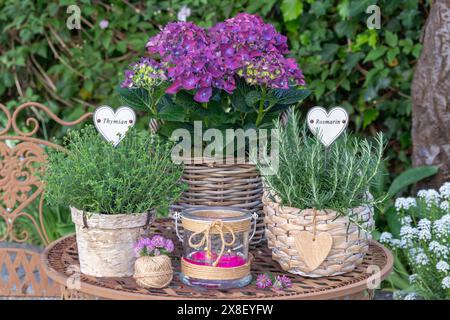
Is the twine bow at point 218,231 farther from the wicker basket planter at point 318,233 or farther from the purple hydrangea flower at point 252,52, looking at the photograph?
the purple hydrangea flower at point 252,52

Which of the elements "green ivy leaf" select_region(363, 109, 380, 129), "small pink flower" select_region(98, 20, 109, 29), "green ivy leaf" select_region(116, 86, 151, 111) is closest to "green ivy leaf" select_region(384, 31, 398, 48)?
"green ivy leaf" select_region(363, 109, 380, 129)

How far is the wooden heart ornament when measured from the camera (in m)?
1.31

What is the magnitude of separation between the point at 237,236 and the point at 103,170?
1.01 ft

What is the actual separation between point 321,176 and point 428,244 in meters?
1.28

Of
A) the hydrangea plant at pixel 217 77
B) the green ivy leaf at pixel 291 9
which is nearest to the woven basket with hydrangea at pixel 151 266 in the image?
the hydrangea plant at pixel 217 77

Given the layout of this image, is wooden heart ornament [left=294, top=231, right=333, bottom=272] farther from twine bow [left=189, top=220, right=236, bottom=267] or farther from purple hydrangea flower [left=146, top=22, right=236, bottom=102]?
purple hydrangea flower [left=146, top=22, right=236, bottom=102]

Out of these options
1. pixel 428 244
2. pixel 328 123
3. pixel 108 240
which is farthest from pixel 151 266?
pixel 428 244

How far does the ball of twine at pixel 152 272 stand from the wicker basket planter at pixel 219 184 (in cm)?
25

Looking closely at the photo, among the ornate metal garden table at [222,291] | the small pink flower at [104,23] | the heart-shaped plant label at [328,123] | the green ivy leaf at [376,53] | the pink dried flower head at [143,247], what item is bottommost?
the ornate metal garden table at [222,291]

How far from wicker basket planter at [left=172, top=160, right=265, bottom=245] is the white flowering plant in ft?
3.26

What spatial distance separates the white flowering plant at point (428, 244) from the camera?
7.44 ft

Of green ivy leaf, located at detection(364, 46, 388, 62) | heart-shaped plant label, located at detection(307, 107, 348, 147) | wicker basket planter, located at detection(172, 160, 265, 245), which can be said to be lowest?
wicker basket planter, located at detection(172, 160, 265, 245)

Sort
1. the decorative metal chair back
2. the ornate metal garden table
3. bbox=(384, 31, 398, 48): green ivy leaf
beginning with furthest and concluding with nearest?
bbox=(384, 31, 398, 48): green ivy leaf
the decorative metal chair back
the ornate metal garden table

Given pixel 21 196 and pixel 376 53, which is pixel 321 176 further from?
pixel 376 53
